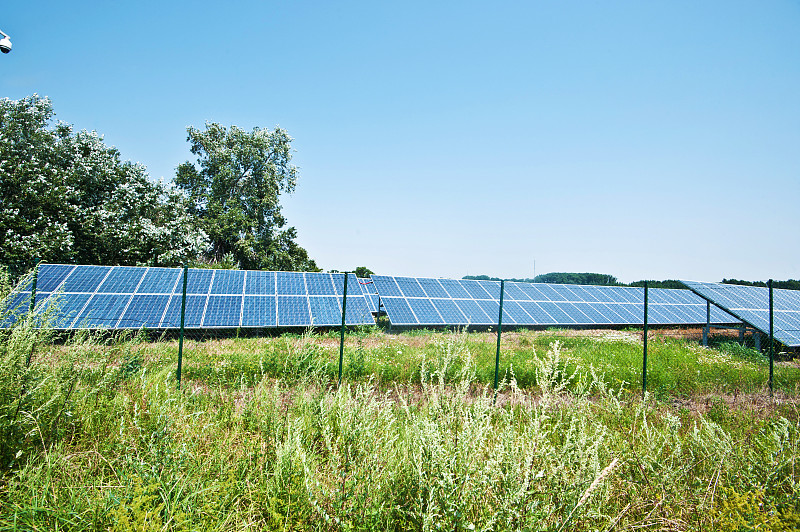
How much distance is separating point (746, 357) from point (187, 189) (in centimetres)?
3328

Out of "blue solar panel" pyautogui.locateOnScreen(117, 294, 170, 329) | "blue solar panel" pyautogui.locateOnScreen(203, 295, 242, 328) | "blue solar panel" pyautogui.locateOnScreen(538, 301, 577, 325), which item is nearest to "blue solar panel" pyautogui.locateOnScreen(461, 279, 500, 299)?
"blue solar panel" pyautogui.locateOnScreen(538, 301, 577, 325)

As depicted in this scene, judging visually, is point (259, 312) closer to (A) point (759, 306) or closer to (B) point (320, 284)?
(B) point (320, 284)

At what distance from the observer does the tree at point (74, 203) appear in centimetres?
1928

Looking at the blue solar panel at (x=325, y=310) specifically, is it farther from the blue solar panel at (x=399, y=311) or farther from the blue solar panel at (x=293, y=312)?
the blue solar panel at (x=399, y=311)

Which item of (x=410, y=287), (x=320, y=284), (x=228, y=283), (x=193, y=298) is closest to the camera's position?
(x=193, y=298)

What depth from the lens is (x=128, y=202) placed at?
22969 millimetres

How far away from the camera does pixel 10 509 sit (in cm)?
278

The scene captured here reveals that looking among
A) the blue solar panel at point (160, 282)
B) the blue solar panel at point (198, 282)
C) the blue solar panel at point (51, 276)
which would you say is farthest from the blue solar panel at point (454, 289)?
the blue solar panel at point (51, 276)

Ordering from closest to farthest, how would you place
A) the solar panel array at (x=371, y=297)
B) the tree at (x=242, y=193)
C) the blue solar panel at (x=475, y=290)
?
1. the solar panel array at (x=371, y=297)
2. the blue solar panel at (x=475, y=290)
3. the tree at (x=242, y=193)

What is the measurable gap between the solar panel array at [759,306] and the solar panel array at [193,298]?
1136 centimetres

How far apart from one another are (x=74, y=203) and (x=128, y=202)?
7.94ft

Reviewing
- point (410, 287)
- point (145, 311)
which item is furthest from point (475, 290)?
point (145, 311)

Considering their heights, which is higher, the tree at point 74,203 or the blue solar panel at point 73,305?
the tree at point 74,203

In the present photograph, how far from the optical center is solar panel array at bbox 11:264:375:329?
11898 mm
